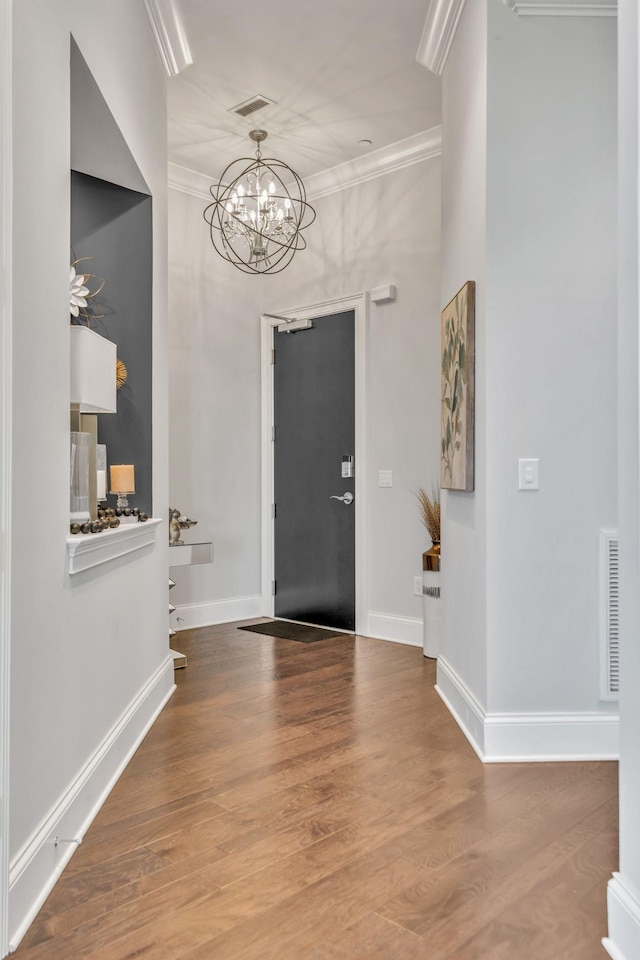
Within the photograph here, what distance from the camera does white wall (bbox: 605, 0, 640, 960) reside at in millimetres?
1530

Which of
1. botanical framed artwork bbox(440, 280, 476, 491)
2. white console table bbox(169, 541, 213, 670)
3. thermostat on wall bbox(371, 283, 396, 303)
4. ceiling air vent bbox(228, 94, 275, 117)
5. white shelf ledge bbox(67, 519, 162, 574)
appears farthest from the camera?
thermostat on wall bbox(371, 283, 396, 303)

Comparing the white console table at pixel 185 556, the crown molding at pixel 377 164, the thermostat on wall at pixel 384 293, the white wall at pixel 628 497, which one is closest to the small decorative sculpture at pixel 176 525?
the white console table at pixel 185 556

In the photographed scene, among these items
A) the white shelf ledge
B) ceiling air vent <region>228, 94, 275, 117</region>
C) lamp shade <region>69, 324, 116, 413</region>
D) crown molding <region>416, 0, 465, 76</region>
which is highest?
ceiling air vent <region>228, 94, 275, 117</region>

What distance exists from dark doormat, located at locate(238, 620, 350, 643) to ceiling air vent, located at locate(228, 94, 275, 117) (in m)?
3.14

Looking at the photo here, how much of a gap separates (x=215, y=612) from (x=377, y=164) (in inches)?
125

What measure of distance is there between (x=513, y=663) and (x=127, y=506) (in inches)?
65.4

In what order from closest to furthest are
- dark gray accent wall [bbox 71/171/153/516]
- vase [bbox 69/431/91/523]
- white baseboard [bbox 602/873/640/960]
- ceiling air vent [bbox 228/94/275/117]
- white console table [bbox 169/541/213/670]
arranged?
white baseboard [bbox 602/873/640/960], vase [bbox 69/431/91/523], dark gray accent wall [bbox 71/171/153/516], white console table [bbox 169/541/213/670], ceiling air vent [bbox 228/94/275/117]

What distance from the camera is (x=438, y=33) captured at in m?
3.43

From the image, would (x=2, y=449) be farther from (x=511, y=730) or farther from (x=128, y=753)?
(x=511, y=730)

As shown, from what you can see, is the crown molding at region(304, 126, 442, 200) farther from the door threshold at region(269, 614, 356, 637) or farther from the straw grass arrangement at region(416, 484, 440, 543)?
the door threshold at region(269, 614, 356, 637)

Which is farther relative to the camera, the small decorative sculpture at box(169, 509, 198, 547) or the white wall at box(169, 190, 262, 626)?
the white wall at box(169, 190, 262, 626)

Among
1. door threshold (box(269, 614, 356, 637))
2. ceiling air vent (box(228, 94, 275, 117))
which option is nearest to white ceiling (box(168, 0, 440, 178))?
ceiling air vent (box(228, 94, 275, 117))

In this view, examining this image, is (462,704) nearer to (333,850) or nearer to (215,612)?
(333,850)

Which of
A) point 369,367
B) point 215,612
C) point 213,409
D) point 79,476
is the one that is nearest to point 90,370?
point 79,476
